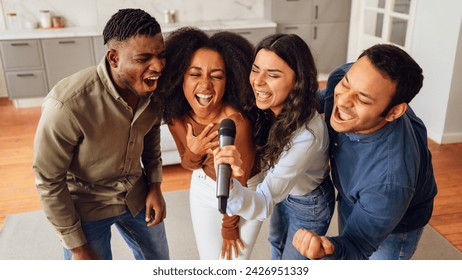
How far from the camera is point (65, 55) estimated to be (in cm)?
415

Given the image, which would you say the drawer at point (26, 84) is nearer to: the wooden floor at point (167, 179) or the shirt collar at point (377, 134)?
the wooden floor at point (167, 179)

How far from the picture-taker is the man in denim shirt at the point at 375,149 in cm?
98

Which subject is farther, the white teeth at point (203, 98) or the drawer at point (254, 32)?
the drawer at point (254, 32)

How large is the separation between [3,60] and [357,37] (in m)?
3.67

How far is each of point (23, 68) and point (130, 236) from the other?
3.30 m

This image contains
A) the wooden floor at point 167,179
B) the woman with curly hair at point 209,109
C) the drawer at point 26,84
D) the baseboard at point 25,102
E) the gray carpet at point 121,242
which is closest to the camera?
the woman with curly hair at point 209,109

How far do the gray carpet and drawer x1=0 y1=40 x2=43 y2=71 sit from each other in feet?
7.06

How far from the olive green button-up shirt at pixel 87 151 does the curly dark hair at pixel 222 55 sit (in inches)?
4.1

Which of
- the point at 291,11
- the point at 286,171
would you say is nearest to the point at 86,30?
the point at 291,11

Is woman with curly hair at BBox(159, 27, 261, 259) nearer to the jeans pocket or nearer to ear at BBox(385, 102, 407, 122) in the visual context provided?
the jeans pocket

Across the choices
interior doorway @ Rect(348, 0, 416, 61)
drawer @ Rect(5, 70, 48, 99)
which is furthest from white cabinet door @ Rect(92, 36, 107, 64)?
interior doorway @ Rect(348, 0, 416, 61)

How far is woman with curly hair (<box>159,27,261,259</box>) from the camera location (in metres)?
1.26

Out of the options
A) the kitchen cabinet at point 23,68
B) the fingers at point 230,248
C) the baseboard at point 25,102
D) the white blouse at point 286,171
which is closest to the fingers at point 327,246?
the white blouse at point 286,171
